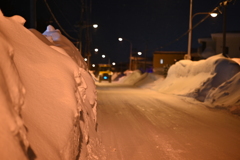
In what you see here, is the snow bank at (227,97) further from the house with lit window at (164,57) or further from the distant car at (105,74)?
the house with lit window at (164,57)

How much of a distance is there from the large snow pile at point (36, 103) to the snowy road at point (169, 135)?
4.00 ft

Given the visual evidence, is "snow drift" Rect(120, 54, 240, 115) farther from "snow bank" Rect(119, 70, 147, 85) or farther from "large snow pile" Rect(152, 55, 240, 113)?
"snow bank" Rect(119, 70, 147, 85)

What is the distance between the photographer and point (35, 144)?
11.5ft

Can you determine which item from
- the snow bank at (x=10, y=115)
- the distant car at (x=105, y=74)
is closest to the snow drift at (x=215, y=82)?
the snow bank at (x=10, y=115)

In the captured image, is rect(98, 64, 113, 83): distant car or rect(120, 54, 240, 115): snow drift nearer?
rect(120, 54, 240, 115): snow drift

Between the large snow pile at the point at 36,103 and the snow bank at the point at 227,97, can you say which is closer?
the large snow pile at the point at 36,103

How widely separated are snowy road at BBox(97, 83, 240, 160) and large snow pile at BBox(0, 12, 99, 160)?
1218 millimetres

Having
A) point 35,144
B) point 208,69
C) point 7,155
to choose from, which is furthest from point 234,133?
point 208,69

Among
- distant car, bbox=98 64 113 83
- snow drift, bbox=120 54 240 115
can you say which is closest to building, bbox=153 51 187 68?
distant car, bbox=98 64 113 83

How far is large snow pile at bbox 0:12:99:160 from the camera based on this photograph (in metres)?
2.95

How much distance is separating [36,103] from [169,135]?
16.0 ft

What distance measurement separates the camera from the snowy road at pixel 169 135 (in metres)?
6.38

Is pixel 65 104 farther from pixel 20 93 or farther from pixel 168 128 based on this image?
pixel 168 128

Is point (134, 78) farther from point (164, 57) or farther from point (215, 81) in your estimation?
point (215, 81)
